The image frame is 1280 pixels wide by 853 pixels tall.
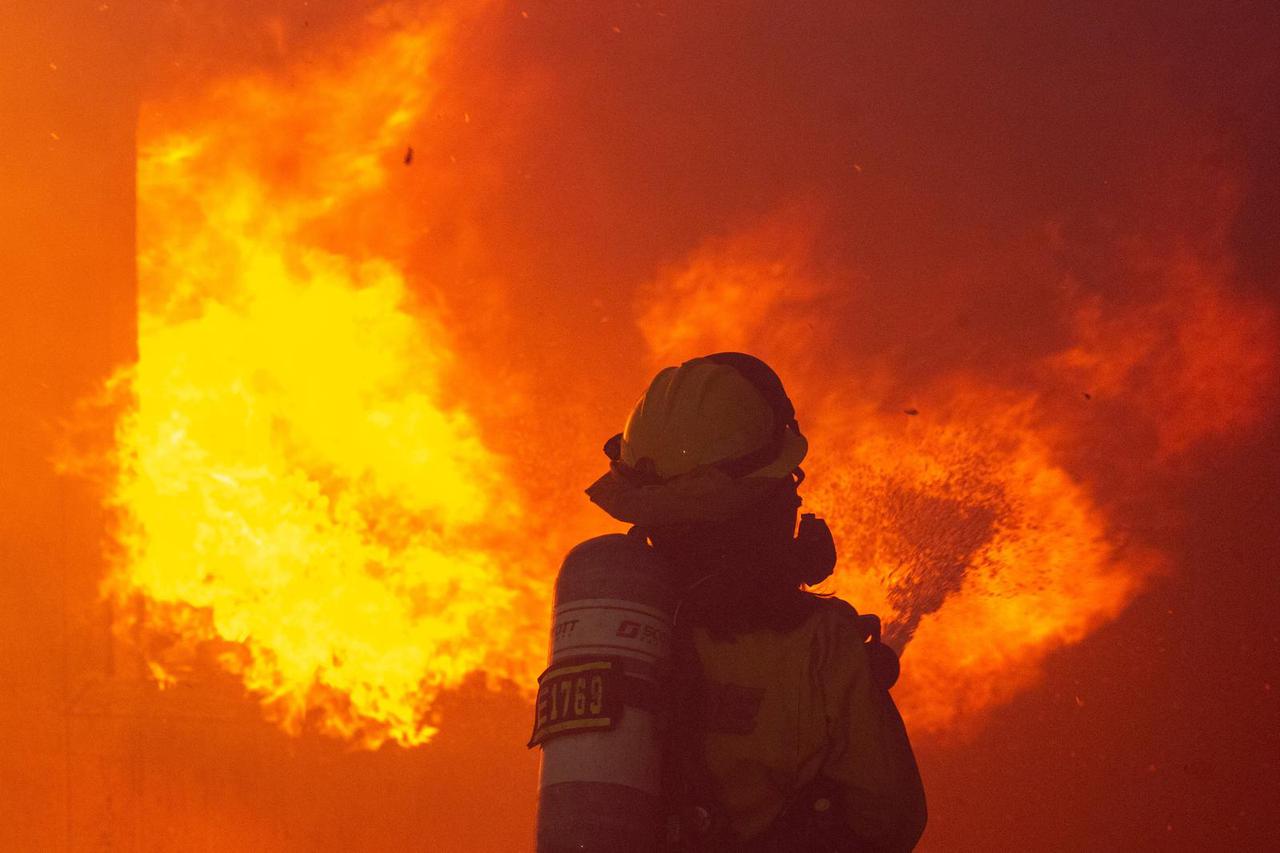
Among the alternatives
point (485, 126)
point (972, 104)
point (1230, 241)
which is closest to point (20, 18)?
point (485, 126)

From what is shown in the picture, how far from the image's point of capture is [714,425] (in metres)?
1.69

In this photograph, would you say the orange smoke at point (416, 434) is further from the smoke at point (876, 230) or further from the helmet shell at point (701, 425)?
the helmet shell at point (701, 425)

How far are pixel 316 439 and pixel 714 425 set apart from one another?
408 centimetres

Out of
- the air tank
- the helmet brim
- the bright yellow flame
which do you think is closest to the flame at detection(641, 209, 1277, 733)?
the bright yellow flame

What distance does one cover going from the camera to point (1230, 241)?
461 cm

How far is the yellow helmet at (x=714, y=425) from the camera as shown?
169 centimetres

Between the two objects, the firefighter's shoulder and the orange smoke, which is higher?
the orange smoke

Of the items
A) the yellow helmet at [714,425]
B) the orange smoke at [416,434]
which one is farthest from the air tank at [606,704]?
the orange smoke at [416,434]

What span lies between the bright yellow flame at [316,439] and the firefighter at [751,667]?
363 centimetres

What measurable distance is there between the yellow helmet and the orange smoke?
3005 mm

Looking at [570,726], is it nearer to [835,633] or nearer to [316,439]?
[835,633]

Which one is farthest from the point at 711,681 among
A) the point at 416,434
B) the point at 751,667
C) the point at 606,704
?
the point at 416,434

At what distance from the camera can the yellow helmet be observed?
1686 mm

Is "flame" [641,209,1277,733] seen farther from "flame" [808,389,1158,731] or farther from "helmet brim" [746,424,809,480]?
"helmet brim" [746,424,809,480]
